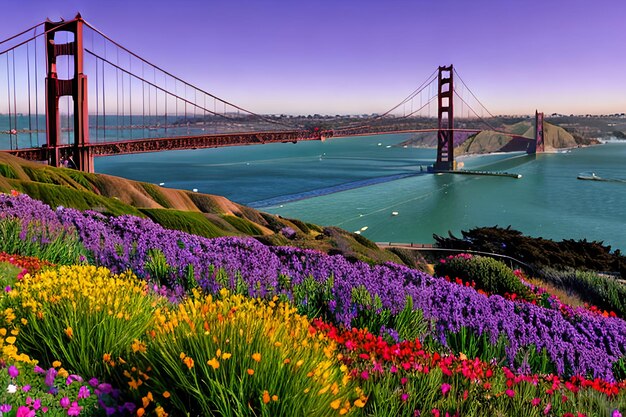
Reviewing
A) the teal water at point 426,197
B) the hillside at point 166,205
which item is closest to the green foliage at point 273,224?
the hillside at point 166,205

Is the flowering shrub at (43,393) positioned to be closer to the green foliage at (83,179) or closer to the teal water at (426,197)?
the green foliage at (83,179)

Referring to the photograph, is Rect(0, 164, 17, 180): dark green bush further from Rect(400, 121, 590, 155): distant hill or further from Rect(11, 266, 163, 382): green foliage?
Rect(400, 121, 590, 155): distant hill

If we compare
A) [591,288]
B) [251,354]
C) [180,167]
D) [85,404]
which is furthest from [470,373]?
[180,167]

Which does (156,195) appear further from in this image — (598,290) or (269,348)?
(269,348)

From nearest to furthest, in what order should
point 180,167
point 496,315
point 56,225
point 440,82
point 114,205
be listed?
point 496,315
point 56,225
point 114,205
point 440,82
point 180,167

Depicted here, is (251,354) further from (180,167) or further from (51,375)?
(180,167)

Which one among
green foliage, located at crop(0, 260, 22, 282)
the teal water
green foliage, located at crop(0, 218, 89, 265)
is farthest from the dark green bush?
the teal water
